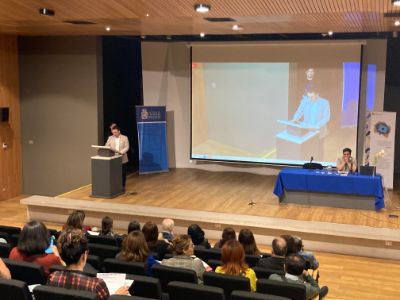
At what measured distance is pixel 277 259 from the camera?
4.43 m

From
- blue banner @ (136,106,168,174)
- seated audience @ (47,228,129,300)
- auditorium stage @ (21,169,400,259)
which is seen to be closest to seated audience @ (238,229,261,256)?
seated audience @ (47,228,129,300)

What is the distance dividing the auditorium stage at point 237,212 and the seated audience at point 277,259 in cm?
273

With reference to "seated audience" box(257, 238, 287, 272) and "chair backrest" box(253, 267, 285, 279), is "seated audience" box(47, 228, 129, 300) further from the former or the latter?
"seated audience" box(257, 238, 287, 272)

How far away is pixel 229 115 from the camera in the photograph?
1162cm

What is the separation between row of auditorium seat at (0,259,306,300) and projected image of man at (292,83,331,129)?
24.7 feet

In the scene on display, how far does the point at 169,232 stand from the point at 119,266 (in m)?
1.60

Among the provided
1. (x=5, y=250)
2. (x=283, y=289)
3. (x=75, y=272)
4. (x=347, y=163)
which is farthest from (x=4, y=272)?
(x=347, y=163)

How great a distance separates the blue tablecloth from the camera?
834 cm

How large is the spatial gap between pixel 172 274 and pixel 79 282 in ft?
3.59

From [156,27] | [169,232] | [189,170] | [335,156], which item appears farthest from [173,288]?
[189,170]

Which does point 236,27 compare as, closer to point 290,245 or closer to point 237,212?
point 237,212

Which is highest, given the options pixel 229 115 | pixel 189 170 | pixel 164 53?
pixel 164 53

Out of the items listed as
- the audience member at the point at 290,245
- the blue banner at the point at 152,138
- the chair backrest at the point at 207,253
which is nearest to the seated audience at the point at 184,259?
the chair backrest at the point at 207,253

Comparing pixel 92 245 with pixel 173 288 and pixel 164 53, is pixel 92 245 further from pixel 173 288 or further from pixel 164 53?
pixel 164 53
